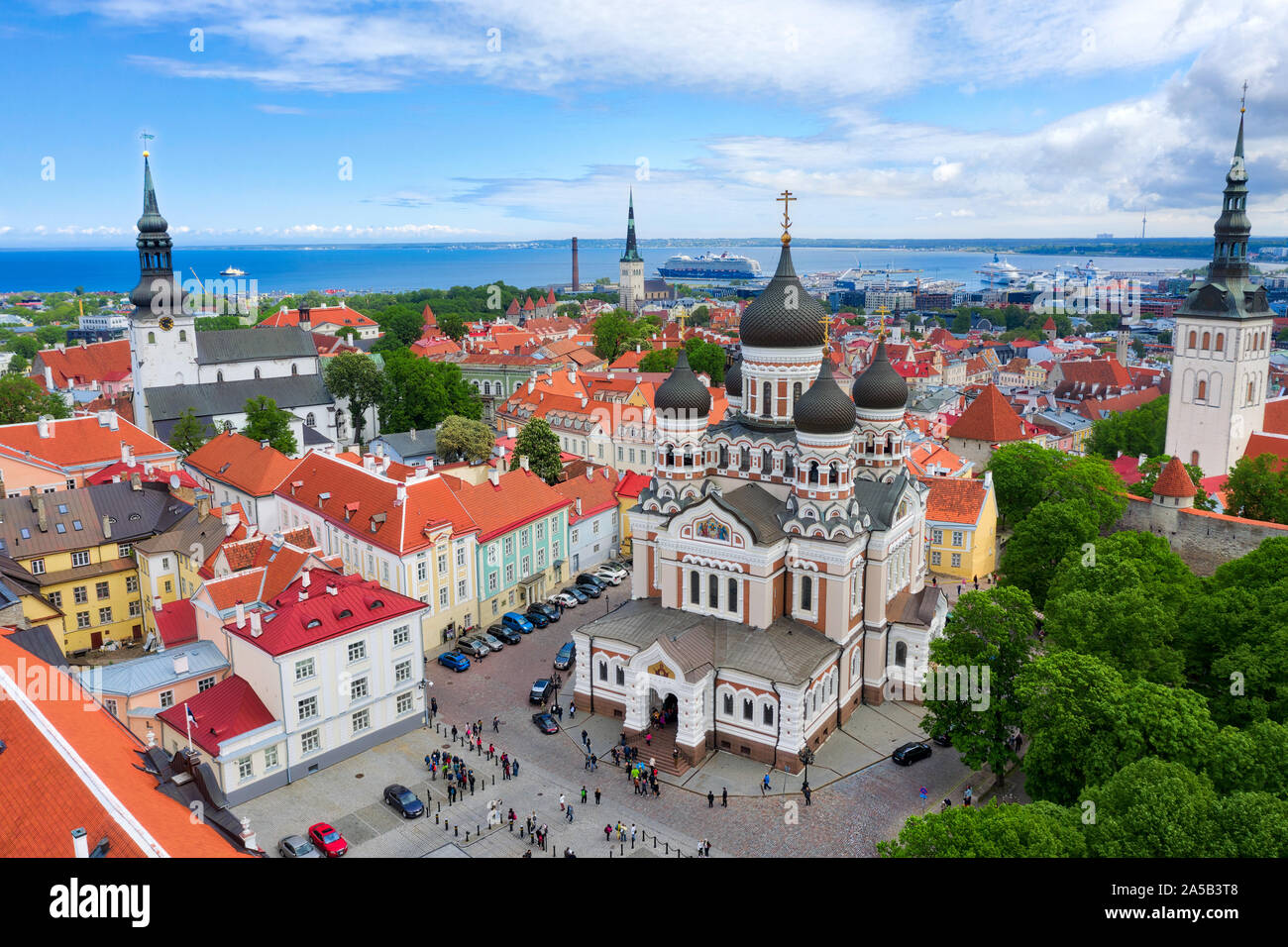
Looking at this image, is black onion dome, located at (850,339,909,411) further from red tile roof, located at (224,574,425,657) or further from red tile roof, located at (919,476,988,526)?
red tile roof, located at (224,574,425,657)

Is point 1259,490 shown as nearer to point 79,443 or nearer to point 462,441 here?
point 462,441

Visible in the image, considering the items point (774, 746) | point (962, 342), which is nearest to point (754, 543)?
point (774, 746)

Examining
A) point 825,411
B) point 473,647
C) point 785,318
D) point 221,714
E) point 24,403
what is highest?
point 785,318

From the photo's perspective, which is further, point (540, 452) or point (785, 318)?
point (540, 452)

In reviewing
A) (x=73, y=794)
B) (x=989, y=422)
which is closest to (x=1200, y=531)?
(x=989, y=422)

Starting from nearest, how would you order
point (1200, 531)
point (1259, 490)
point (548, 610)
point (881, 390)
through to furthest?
point (881, 390)
point (1200, 531)
point (1259, 490)
point (548, 610)

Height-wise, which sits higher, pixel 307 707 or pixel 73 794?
pixel 73 794

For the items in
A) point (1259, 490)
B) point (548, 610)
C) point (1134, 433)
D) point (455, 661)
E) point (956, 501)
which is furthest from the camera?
point (1134, 433)
